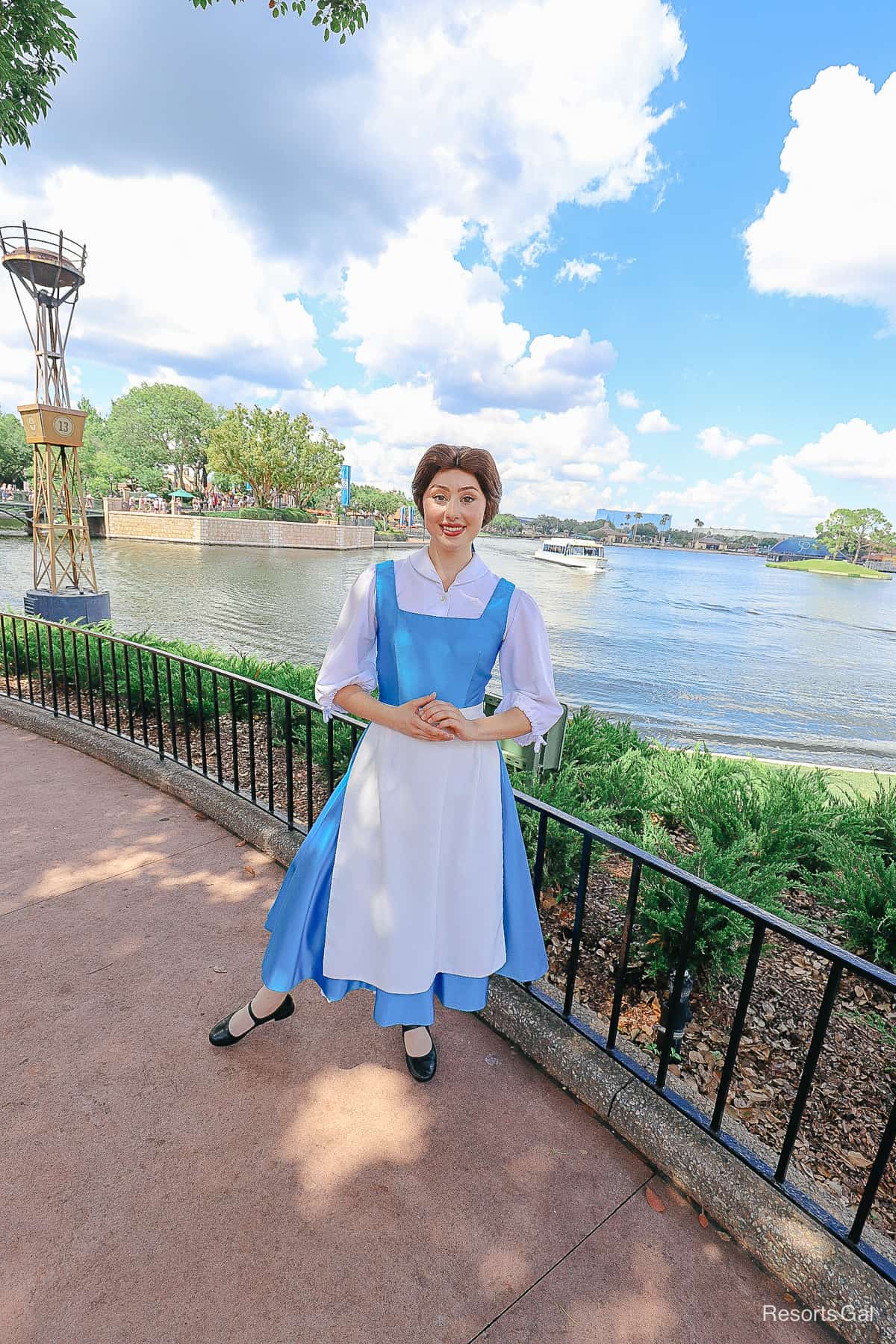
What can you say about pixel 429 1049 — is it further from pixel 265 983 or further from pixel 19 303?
pixel 19 303

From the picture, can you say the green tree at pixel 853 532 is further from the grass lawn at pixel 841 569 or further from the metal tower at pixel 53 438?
the metal tower at pixel 53 438

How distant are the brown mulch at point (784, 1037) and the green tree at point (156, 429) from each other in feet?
248

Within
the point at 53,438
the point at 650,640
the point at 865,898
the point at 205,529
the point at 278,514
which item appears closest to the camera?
the point at 865,898

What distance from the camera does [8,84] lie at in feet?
21.1

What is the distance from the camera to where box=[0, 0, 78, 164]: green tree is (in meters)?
6.05

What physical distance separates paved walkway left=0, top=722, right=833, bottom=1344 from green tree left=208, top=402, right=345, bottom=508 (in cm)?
5970

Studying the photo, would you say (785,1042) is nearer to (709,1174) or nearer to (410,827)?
(709,1174)

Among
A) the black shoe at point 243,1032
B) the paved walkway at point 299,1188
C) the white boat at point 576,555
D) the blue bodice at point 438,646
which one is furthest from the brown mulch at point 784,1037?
the white boat at point 576,555

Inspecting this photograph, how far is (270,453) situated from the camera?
187 ft

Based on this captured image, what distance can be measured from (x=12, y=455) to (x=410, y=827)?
78.2 meters

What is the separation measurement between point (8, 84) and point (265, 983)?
894 centimetres

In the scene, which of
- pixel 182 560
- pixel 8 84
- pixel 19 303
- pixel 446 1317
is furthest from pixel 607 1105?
pixel 182 560

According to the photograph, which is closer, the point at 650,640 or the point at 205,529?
the point at 650,640

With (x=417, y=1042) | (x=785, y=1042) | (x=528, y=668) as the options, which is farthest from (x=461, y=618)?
(x=785, y=1042)
